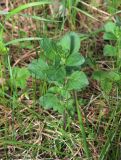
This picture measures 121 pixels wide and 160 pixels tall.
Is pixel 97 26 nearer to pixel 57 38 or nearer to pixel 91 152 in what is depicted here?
pixel 57 38

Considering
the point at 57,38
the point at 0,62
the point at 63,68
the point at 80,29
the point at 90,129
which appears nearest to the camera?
the point at 63,68

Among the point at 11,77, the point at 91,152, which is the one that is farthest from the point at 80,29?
the point at 91,152

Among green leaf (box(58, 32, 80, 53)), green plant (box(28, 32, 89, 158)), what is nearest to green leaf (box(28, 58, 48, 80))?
green plant (box(28, 32, 89, 158))

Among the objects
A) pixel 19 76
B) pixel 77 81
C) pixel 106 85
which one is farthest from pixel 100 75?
pixel 19 76

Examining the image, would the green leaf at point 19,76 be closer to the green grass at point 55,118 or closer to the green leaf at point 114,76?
the green grass at point 55,118

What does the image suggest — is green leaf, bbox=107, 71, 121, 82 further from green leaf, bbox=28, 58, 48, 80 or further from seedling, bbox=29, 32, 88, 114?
green leaf, bbox=28, 58, 48, 80

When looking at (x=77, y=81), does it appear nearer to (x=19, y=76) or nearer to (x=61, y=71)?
(x=61, y=71)

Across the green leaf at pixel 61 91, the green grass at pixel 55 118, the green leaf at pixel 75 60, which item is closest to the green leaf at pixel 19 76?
the green grass at pixel 55 118

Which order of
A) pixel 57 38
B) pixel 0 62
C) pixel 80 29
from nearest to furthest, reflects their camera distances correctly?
1. pixel 0 62
2. pixel 57 38
3. pixel 80 29
